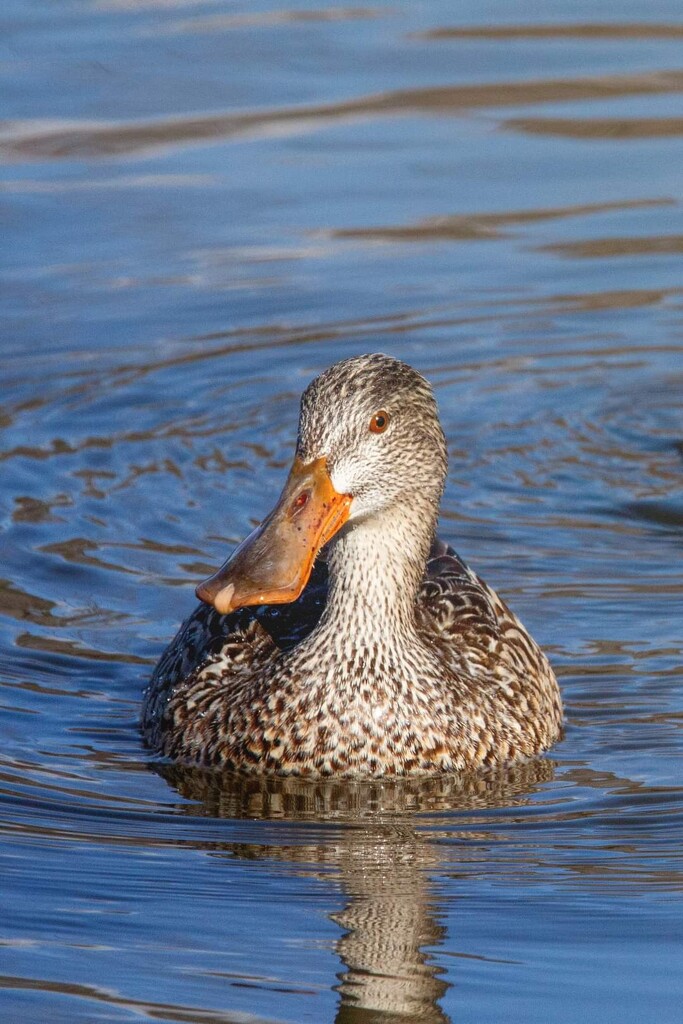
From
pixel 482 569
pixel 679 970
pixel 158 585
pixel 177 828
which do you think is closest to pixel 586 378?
pixel 482 569

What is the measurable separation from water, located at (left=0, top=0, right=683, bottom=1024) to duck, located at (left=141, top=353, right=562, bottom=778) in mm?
164

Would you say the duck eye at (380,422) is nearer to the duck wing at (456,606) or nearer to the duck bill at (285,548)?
the duck bill at (285,548)

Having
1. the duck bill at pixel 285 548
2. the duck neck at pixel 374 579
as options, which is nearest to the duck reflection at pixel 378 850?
the duck neck at pixel 374 579

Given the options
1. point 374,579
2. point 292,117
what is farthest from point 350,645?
point 292,117

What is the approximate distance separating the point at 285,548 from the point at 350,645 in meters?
0.70

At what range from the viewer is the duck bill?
7.36 meters

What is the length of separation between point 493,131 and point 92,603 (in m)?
7.95

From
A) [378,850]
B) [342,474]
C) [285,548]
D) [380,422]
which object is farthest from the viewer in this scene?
[380,422]

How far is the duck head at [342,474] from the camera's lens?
740 cm

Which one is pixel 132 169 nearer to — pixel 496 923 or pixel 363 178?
pixel 363 178

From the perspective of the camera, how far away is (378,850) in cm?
721

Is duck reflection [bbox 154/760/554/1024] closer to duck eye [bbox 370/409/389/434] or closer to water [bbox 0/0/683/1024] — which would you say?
water [bbox 0/0/683/1024]

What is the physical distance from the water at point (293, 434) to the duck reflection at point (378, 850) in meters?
0.02

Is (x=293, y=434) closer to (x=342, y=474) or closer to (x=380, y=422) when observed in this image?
(x=380, y=422)
